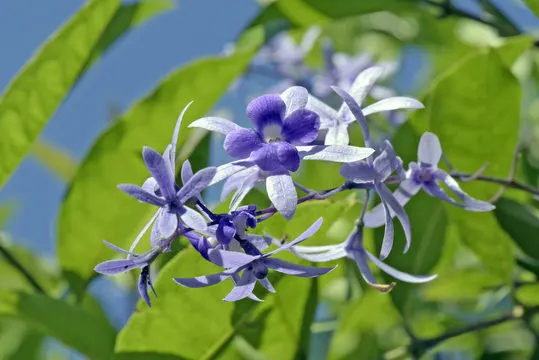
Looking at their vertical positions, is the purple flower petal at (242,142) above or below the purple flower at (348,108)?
above

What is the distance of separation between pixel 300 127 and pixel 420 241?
1.91 feet

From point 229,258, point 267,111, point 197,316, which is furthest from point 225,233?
point 197,316

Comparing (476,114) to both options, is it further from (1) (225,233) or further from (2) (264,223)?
(1) (225,233)

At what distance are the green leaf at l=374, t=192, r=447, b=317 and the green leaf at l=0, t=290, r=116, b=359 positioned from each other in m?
0.43

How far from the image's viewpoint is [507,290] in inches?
62.2

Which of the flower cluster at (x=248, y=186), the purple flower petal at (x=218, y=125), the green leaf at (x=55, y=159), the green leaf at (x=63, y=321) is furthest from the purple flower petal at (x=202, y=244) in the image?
the green leaf at (x=55, y=159)

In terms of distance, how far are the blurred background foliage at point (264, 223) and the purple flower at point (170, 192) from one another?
0.20 m

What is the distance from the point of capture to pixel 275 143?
874 mm

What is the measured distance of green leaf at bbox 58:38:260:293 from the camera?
1.41 m

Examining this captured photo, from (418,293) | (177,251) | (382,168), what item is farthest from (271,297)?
(418,293)

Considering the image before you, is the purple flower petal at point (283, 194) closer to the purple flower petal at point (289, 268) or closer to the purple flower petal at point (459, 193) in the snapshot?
the purple flower petal at point (289, 268)

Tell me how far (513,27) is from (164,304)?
93 cm

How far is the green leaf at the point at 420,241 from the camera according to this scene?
137cm

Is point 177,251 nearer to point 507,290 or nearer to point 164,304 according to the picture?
point 164,304
